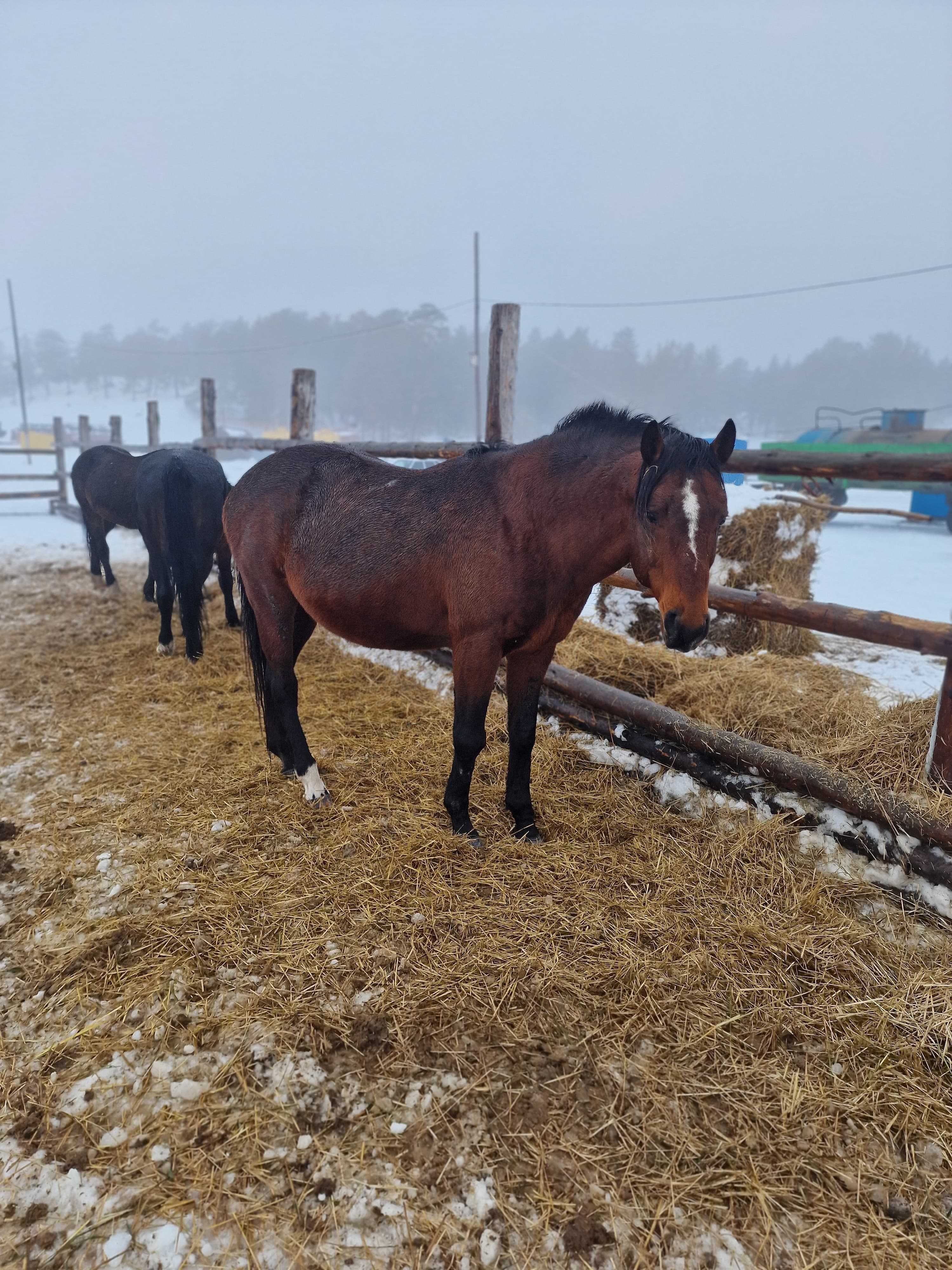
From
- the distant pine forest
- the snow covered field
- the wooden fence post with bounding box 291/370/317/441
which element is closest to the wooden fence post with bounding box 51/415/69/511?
the snow covered field

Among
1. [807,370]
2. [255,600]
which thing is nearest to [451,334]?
[807,370]

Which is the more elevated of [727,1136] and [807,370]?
[807,370]

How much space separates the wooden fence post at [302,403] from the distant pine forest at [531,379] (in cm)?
4013

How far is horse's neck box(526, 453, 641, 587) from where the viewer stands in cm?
222

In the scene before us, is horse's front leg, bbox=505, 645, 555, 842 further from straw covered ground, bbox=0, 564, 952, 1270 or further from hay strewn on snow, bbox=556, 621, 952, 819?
hay strewn on snow, bbox=556, 621, 952, 819

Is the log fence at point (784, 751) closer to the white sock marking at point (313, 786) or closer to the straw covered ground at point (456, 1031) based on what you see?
the straw covered ground at point (456, 1031)

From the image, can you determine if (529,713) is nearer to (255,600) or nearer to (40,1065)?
(255,600)

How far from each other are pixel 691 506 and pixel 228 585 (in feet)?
16.0

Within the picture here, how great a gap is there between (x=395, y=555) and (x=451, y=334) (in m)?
67.5

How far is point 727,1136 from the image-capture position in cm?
153

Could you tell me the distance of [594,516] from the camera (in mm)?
2291

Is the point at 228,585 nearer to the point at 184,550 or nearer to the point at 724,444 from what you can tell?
the point at 184,550

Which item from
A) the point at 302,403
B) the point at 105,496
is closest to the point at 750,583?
the point at 302,403

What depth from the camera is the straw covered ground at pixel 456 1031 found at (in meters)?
1.35
